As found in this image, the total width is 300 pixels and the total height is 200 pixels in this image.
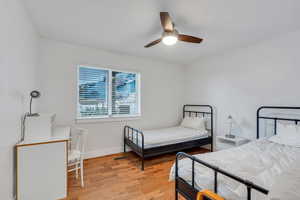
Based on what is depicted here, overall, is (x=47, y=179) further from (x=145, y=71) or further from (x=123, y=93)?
(x=145, y=71)

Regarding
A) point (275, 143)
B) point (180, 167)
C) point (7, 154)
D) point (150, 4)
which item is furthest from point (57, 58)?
point (275, 143)

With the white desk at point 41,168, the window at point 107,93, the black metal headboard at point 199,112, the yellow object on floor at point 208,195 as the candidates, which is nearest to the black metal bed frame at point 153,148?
the black metal headboard at point 199,112

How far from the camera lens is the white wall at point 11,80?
53.2 inches

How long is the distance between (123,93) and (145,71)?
2.85 feet

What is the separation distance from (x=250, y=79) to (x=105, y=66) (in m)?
3.22

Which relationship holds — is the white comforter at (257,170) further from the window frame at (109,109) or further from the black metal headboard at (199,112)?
the window frame at (109,109)

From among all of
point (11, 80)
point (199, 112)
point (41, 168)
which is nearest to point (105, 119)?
point (41, 168)

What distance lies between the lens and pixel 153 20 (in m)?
2.12

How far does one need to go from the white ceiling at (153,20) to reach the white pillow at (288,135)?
163cm

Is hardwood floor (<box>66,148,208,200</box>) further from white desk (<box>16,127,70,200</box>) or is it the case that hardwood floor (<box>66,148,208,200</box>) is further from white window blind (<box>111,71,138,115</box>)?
white window blind (<box>111,71,138,115</box>)

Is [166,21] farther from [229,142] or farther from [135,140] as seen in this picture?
[229,142]

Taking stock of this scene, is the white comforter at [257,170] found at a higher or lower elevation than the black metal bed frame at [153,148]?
higher

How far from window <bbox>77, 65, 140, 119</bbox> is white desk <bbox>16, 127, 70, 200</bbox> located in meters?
1.37

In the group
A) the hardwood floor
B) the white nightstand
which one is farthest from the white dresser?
the white nightstand
